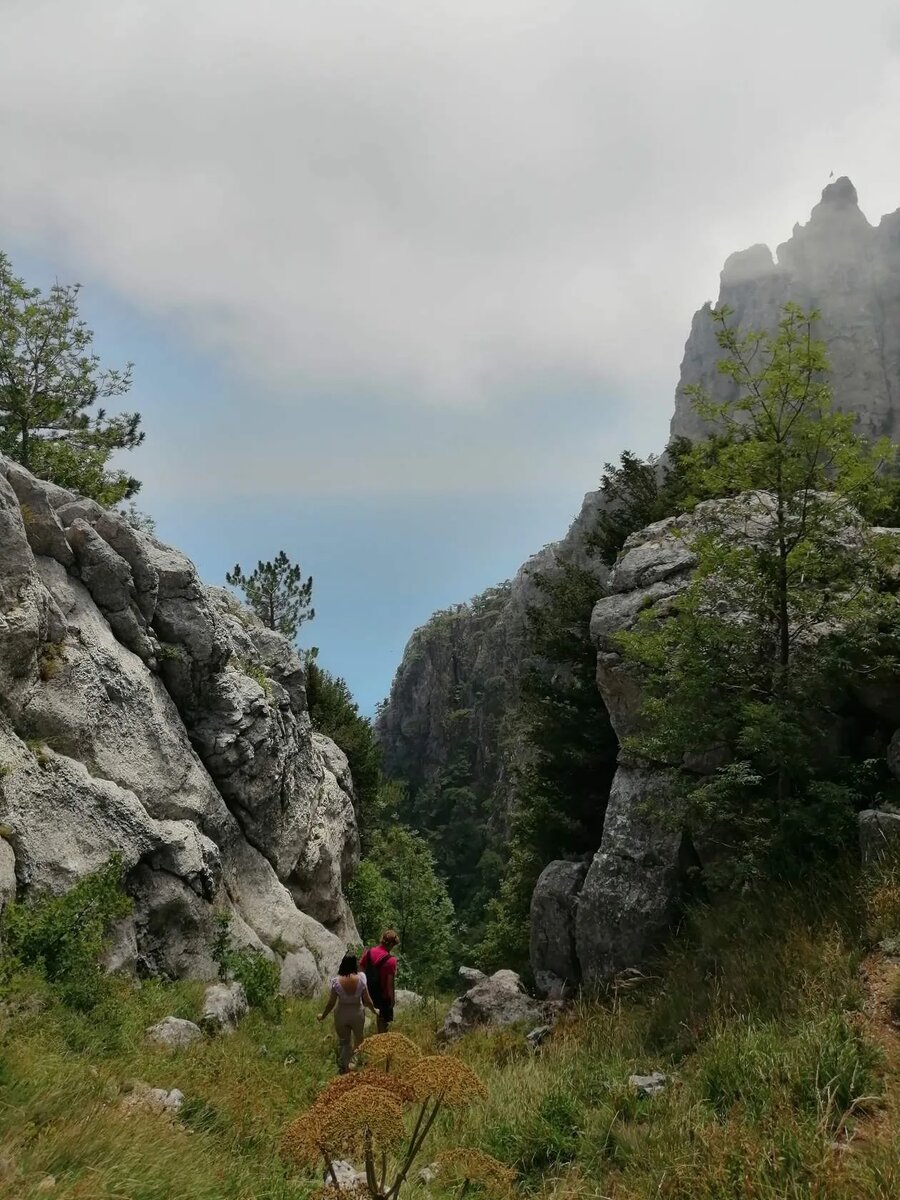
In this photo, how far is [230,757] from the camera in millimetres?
18234

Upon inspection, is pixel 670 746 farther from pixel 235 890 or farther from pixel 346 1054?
pixel 235 890

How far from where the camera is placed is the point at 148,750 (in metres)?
15.3

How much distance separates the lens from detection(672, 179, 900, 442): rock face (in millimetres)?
96000

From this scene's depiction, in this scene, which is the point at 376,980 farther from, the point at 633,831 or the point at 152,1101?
the point at 633,831

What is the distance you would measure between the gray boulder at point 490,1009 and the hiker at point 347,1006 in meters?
3.94

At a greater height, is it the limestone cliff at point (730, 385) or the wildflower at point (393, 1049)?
the limestone cliff at point (730, 385)

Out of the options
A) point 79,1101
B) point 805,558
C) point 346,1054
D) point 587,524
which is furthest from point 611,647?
point 587,524

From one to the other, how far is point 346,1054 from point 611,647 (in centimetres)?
986

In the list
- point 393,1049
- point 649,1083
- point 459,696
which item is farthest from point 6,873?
point 459,696

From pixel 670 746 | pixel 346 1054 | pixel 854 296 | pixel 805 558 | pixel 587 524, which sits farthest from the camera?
pixel 854 296

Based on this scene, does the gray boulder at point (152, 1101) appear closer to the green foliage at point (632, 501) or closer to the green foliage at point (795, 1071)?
the green foliage at point (795, 1071)

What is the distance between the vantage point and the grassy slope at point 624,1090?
4.43 metres

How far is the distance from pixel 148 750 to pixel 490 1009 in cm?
867

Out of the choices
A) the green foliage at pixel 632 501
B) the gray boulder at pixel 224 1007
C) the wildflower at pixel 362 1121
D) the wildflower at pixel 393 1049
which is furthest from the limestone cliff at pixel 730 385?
the wildflower at pixel 362 1121
